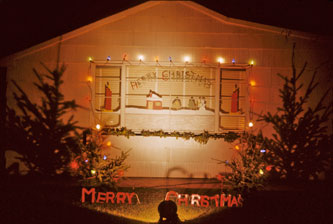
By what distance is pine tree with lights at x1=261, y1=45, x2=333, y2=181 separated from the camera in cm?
682

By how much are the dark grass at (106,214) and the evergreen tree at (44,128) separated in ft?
1.92

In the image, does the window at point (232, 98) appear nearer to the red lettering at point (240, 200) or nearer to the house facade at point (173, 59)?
the house facade at point (173, 59)

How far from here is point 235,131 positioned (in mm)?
7422

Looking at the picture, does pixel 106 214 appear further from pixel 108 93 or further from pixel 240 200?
pixel 108 93

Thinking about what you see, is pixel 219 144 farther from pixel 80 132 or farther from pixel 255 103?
pixel 80 132

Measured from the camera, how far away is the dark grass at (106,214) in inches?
200

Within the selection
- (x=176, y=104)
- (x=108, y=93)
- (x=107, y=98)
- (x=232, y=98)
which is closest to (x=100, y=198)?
(x=107, y=98)

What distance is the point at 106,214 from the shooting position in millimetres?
5242

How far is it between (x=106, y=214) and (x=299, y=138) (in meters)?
4.85

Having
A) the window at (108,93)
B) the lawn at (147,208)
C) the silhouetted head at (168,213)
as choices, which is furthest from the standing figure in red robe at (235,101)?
the silhouetted head at (168,213)

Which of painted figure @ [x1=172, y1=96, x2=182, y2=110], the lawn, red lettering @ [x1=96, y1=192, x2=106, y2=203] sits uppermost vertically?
painted figure @ [x1=172, y1=96, x2=182, y2=110]

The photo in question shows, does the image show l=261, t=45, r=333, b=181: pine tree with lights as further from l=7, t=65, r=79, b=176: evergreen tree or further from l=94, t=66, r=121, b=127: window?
l=7, t=65, r=79, b=176: evergreen tree

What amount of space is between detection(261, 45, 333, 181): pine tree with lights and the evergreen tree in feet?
17.1

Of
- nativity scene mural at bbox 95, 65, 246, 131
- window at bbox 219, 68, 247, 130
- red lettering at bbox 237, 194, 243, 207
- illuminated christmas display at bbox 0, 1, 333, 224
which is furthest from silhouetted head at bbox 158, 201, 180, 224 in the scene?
window at bbox 219, 68, 247, 130
